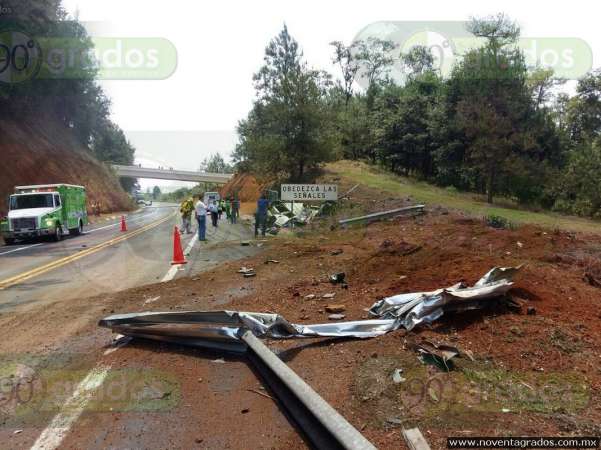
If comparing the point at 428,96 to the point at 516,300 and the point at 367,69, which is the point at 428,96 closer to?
the point at 367,69

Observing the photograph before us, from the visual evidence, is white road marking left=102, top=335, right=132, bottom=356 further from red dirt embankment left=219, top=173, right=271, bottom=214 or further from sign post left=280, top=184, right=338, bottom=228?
red dirt embankment left=219, top=173, right=271, bottom=214

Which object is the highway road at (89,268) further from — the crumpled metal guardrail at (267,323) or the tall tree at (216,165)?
the tall tree at (216,165)

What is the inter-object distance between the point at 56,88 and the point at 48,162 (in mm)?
7918

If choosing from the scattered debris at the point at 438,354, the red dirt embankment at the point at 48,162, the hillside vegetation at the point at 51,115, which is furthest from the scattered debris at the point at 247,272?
the red dirt embankment at the point at 48,162

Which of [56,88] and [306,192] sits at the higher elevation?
[56,88]

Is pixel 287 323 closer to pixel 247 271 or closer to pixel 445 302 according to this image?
pixel 445 302

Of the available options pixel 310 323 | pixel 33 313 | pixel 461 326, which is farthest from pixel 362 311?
pixel 33 313

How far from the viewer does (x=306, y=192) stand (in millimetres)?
20328

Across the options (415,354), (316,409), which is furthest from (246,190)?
(316,409)

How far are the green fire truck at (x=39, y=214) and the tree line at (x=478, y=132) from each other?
14.6 metres

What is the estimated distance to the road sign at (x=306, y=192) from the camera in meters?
20.0

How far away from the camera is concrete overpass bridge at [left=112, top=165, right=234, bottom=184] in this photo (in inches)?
3629

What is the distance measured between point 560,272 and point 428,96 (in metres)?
40.3

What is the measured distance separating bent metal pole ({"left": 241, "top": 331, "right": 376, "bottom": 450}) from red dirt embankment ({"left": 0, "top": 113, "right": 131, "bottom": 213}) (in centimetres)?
3482
